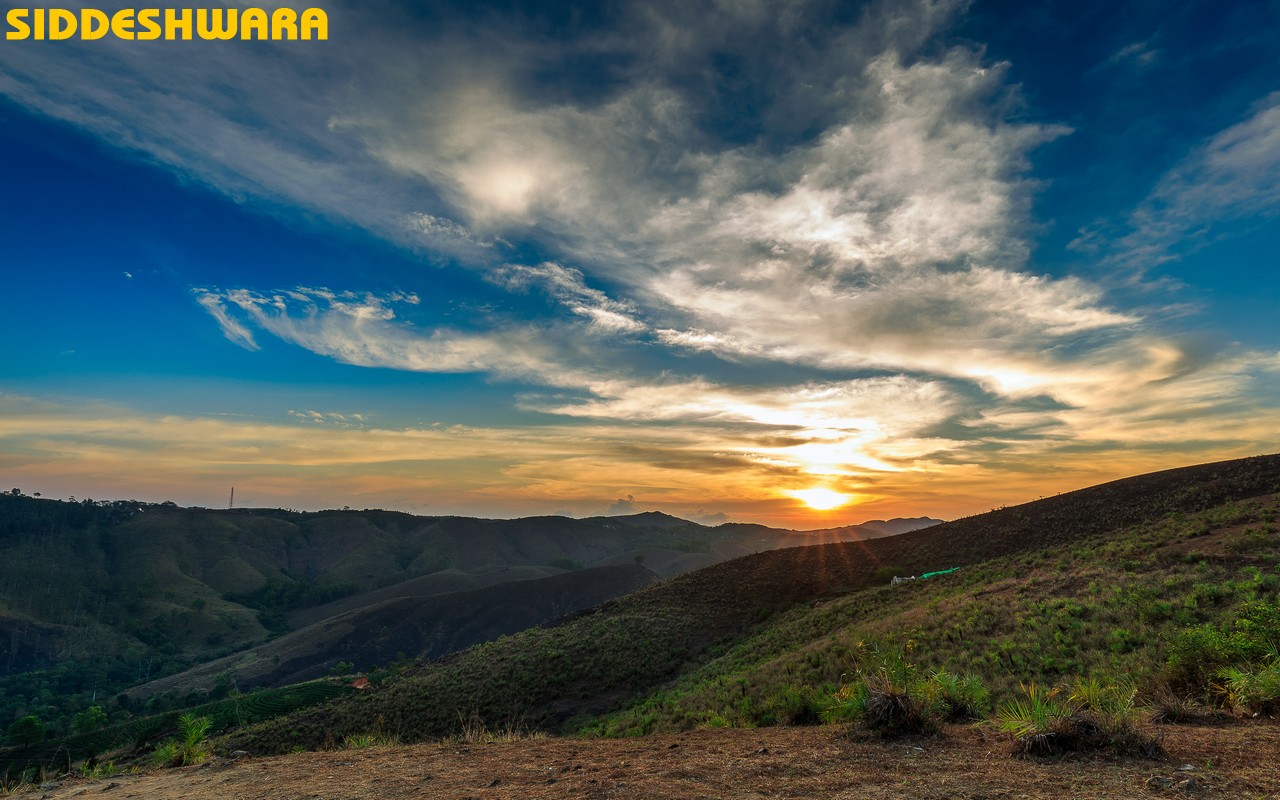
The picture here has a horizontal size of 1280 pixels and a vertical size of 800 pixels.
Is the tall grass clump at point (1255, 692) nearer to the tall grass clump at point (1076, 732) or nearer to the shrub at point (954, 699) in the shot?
the tall grass clump at point (1076, 732)

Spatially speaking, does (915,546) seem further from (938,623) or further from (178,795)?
(178,795)

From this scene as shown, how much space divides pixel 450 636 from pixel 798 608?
88147mm

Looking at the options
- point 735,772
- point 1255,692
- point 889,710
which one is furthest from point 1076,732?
point 735,772

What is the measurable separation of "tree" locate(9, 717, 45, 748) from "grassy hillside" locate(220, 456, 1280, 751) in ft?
163

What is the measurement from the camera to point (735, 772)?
714cm

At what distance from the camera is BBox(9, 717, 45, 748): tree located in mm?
57438

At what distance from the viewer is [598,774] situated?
7711 mm

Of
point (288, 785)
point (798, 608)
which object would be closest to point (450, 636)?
point (798, 608)

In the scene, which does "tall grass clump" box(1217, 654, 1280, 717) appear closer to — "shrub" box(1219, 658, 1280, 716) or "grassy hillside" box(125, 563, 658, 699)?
"shrub" box(1219, 658, 1280, 716)

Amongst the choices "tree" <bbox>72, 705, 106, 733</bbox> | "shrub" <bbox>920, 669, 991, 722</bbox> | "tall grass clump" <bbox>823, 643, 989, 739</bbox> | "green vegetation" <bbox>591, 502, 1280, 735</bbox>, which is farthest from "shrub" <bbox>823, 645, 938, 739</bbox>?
"tree" <bbox>72, 705, 106, 733</bbox>

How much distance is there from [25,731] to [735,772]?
87513 millimetres

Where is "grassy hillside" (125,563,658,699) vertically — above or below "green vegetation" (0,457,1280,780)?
below

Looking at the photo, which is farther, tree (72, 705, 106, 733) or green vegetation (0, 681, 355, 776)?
tree (72, 705, 106, 733)

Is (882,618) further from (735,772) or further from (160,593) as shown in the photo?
(160,593)
